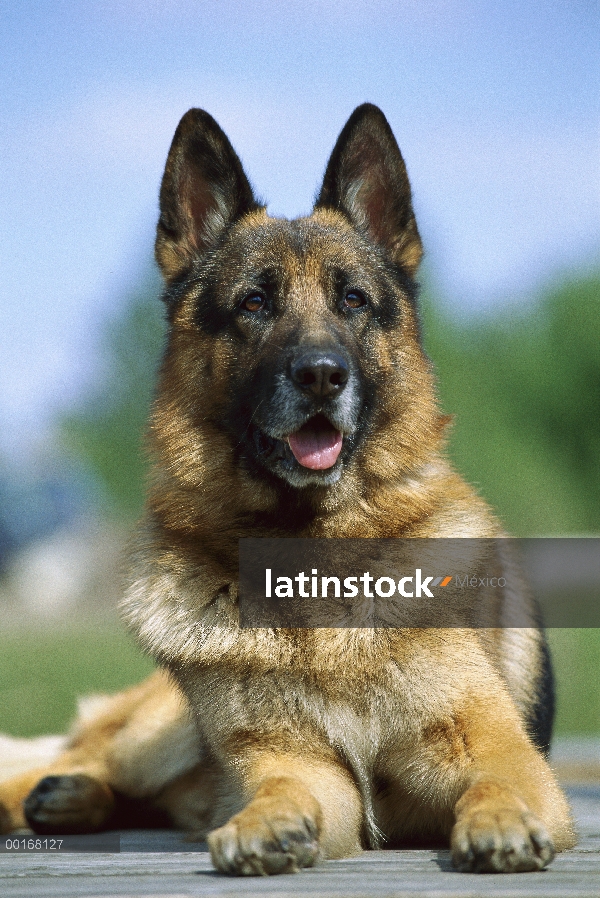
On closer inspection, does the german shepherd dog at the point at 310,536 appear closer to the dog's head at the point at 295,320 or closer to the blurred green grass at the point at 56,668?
the dog's head at the point at 295,320

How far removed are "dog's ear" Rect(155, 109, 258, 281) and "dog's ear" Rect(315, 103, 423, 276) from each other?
0.36m

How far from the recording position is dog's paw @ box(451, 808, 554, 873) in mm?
2188

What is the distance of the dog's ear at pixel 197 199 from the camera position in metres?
3.61

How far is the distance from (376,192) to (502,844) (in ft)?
8.09

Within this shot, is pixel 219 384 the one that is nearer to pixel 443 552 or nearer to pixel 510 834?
pixel 443 552

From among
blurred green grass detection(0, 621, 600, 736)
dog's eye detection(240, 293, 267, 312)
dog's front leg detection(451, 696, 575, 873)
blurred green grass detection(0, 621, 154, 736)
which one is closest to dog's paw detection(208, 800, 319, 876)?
dog's front leg detection(451, 696, 575, 873)

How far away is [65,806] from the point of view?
11.5 feet

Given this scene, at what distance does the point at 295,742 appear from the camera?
2.85 meters

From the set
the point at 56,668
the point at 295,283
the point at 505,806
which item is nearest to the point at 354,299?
the point at 295,283

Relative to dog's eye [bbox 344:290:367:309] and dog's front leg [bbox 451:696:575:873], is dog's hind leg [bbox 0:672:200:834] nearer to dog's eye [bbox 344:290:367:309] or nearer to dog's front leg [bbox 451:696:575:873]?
dog's front leg [bbox 451:696:575:873]

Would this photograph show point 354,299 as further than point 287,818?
Yes

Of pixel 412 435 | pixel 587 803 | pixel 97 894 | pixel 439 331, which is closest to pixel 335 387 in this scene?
pixel 412 435

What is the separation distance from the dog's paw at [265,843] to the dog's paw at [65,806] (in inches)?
56.5

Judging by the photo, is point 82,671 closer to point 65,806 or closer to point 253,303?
point 65,806
